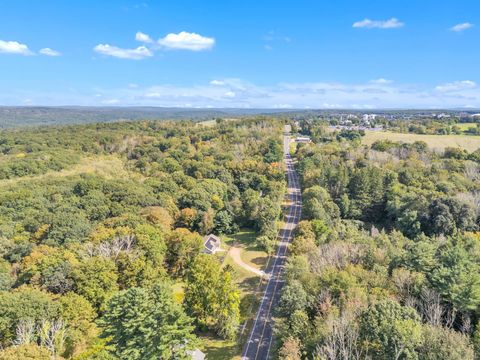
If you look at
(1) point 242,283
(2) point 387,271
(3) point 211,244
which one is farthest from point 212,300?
A: (3) point 211,244

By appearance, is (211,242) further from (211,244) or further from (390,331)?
(390,331)

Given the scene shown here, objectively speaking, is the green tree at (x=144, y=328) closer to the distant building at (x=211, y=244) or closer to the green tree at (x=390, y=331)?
the green tree at (x=390, y=331)

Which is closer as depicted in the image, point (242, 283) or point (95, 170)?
point (242, 283)

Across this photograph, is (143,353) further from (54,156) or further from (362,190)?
(54,156)

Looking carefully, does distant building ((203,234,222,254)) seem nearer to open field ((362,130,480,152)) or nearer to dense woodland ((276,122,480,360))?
dense woodland ((276,122,480,360))

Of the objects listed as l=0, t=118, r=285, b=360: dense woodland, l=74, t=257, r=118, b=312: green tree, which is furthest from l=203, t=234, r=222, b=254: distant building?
l=74, t=257, r=118, b=312: green tree

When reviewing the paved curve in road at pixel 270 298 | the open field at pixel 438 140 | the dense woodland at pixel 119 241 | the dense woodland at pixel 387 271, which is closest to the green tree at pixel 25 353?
the dense woodland at pixel 119 241
